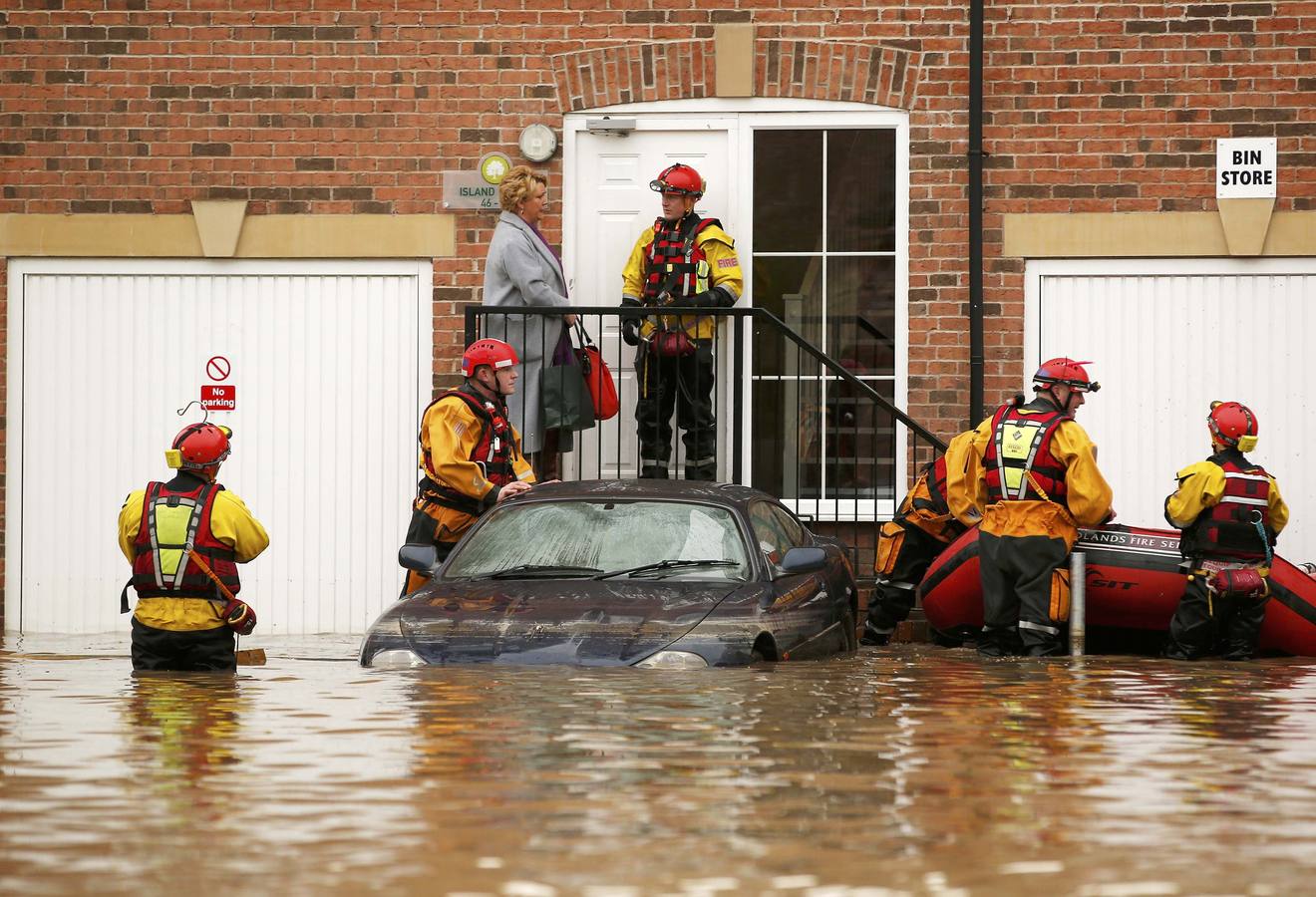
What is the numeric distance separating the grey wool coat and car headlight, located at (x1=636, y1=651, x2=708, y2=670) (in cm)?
384

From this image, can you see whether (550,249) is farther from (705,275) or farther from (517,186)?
(705,275)

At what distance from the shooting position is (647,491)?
387 inches

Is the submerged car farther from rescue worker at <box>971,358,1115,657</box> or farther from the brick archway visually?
the brick archway

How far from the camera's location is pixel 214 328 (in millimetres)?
13266

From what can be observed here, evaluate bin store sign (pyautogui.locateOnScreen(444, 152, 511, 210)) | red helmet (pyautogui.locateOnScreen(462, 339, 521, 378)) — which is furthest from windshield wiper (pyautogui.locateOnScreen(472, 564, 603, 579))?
bin store sign (pyautogui.locateOnScreen(444, 152, 511, 210))

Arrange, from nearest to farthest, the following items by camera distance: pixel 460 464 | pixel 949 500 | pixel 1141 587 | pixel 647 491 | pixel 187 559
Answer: pixel 187 559
pixel 647 491
pixel 460 464
pixel 1141 587
pixel 949 500

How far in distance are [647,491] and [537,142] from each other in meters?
3.83

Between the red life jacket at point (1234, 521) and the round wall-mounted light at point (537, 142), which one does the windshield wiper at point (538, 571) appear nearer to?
the red life jacket at point (1234, 521)

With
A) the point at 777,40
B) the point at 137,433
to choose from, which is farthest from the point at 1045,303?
the point at 137,433

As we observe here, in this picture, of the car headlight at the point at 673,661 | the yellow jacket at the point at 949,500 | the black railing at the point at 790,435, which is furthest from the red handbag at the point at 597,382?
the car headlight at the point at 673,661

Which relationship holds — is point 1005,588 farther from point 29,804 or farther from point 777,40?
point 29,804

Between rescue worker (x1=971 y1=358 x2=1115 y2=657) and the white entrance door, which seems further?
the white entrance door

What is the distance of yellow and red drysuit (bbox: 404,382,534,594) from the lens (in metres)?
10.6

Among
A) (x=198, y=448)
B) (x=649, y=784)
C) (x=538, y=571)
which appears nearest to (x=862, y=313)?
(x=538, y=571)
